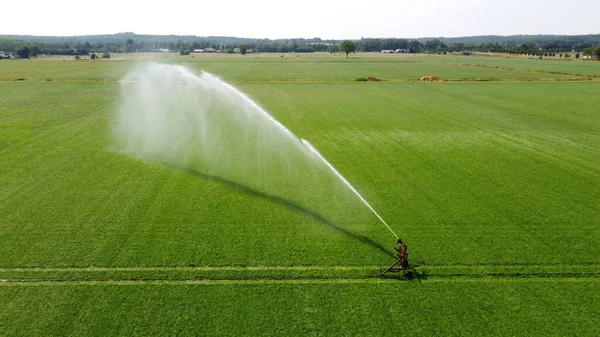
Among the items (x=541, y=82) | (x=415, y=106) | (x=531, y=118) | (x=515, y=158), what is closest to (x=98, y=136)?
(x=515, y=158)

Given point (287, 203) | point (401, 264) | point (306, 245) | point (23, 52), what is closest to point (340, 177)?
point (287, 203)

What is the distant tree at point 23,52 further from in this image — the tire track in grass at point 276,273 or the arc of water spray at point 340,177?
the tire track in grass at point 276,273

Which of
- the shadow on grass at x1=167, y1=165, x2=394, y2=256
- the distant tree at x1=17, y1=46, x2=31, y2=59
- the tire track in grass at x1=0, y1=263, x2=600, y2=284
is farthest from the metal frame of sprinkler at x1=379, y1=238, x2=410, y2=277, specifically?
the distant tree at x1=17, y1=46, x2=31, y2=59

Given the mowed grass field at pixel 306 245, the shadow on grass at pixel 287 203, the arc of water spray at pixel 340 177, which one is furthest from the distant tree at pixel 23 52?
the shadow on grass at pixel 287 203

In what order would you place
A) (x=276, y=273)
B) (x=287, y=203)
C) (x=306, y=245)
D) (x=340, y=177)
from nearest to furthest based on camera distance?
(x=276, y=273) → (x=306, y=245) → (x=287, y=203) → (x=340, y=177)

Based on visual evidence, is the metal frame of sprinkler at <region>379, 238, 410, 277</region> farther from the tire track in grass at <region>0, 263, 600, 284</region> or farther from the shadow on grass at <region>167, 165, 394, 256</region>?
the shadow on grass at <region>167, 165, 394, 256</region>

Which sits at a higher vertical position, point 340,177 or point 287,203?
point 340,177

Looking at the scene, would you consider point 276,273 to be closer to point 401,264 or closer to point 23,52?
point 401,264

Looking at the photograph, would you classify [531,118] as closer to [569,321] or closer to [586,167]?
[586,167]
